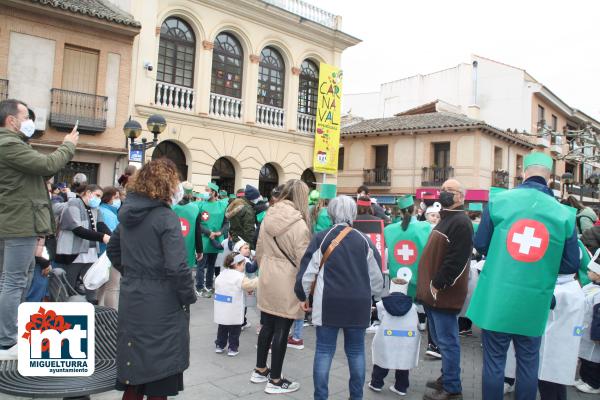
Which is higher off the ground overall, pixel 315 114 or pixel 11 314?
pixel 315 114

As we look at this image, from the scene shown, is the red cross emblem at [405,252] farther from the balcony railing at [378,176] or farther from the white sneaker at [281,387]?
the balcony railing at [378,176]

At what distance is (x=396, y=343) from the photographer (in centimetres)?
467

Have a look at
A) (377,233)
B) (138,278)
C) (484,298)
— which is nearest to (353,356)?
(484,298)

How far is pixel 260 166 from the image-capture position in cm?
1886

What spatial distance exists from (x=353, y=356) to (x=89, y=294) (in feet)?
12.9

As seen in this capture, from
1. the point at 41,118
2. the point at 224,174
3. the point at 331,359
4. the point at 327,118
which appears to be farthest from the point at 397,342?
the point at 327,118

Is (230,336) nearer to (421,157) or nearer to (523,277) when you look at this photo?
(523,277)

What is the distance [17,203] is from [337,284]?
2.89 metres

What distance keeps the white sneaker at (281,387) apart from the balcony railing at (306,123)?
640 inches

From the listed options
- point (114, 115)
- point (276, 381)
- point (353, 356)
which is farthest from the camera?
point (114, 115)

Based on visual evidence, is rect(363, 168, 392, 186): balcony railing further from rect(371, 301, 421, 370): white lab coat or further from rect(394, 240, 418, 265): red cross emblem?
rect(371, 301, 421, 370): white lab coat

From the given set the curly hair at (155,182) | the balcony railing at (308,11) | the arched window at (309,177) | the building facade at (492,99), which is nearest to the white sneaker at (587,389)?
the curly hair at (155,182)

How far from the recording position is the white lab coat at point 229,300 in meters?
5.51

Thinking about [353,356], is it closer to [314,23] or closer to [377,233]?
[377,233]
